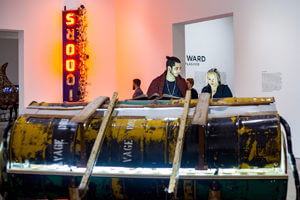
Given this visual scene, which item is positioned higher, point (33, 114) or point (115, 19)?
point (115, 19)

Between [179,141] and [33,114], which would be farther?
[33,114]

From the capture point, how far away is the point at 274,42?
6.88 metres

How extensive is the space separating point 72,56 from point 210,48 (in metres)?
3.66

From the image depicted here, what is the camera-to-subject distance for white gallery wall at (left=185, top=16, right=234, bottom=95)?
10328 mm

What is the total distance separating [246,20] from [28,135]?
5.94 meters

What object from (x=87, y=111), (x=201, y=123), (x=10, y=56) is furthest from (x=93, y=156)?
(x=10, y=56)

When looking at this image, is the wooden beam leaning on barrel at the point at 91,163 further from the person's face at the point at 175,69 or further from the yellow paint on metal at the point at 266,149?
the person's face at the point at 175,69

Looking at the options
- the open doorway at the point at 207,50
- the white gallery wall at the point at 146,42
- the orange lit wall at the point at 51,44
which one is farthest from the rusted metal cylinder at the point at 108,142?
the open doorway at the point at 207,50

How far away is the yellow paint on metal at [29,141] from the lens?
2006 mm

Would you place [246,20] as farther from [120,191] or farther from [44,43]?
[120,191]

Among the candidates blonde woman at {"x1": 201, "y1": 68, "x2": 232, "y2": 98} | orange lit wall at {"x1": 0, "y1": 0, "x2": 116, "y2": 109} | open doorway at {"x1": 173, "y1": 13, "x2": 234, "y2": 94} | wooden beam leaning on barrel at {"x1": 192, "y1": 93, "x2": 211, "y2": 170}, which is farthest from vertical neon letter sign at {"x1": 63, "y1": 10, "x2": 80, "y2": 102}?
wooden beam leaning on barrel at {"x1": 192, "y1": 93, "x2": 211, "y2": 170}

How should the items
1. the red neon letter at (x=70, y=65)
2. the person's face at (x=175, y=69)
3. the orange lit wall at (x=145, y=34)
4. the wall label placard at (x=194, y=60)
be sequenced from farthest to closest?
the wall label placard at (x=194, y=60)
the red neon letter at (x=70, y=65)
the orange lit wall at (x=145, y=34)
the person's face at (x=175, y=69)

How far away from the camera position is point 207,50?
1061 cm

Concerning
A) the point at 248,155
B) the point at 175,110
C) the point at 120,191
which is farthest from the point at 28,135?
the point at 248,155
